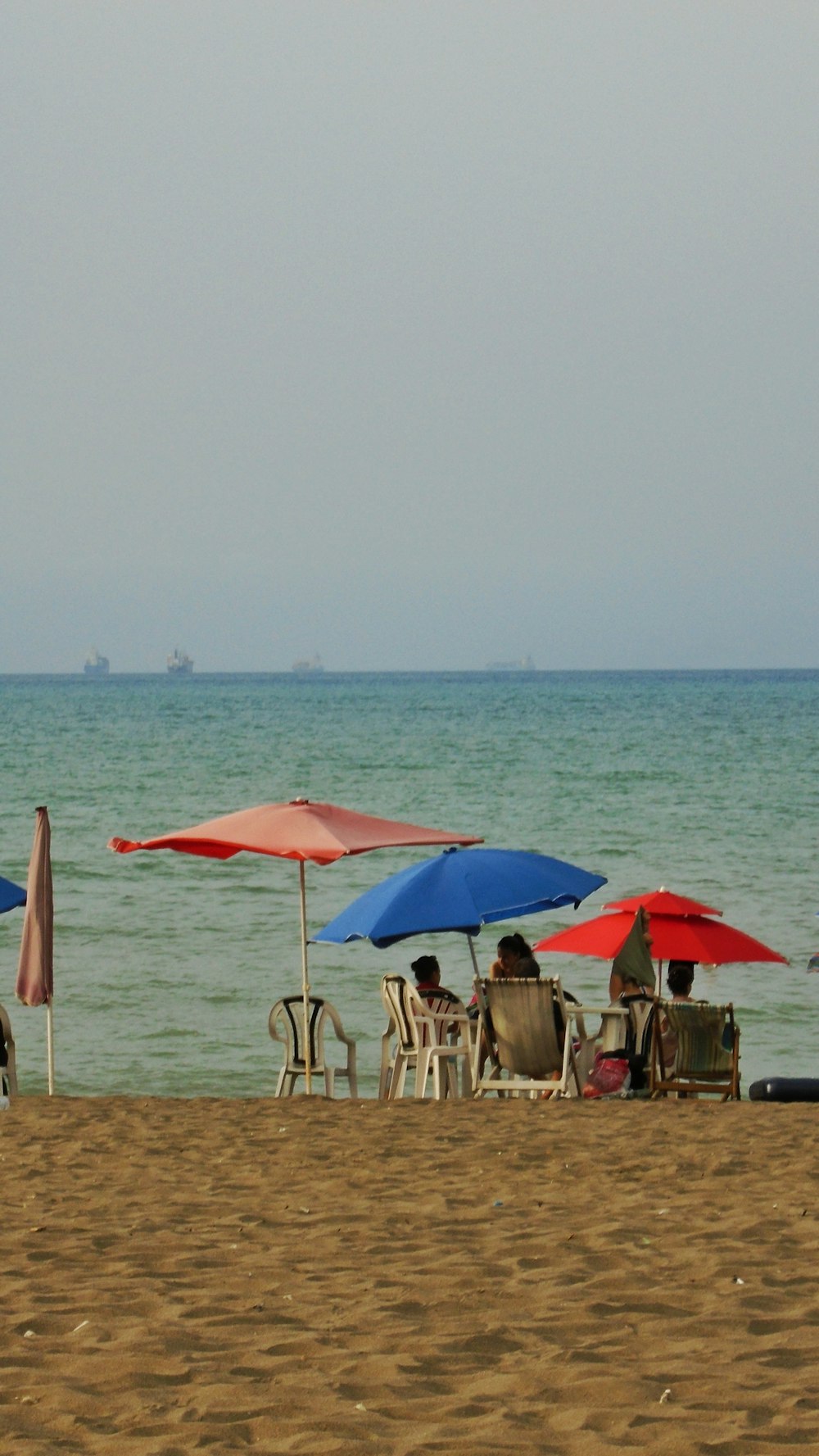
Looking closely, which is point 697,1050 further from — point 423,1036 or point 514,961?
point 423,1036

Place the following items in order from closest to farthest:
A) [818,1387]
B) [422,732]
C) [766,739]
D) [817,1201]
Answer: [818,1387] < [817,1201] < [766,739] < [422,732]

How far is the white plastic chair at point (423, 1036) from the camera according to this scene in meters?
9.42


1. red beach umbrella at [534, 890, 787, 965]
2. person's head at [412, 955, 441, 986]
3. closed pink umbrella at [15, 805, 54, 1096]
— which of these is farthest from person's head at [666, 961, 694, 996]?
closed pink umbrella at [15, 805, 54, 1096]

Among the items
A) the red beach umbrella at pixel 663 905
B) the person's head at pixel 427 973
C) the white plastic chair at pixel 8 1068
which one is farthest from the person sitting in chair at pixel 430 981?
the white plastic chair at pixel 8 1068

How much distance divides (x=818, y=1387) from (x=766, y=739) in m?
64.8

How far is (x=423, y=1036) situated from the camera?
31.2ft

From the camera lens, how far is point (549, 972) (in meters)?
15.3

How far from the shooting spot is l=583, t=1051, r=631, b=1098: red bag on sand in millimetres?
9266

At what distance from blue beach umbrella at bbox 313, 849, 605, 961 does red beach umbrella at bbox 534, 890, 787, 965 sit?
0.28 metres

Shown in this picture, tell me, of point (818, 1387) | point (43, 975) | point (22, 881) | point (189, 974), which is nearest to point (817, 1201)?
point (818, 1387)

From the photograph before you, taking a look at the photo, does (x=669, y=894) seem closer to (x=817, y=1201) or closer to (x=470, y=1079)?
(x=470, y=1079)

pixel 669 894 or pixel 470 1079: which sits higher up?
pixel 669 894

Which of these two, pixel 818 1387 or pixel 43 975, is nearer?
pixel 818 1387

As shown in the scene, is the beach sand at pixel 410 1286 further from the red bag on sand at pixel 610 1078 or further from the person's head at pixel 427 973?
the person's head at pixel 427 973
